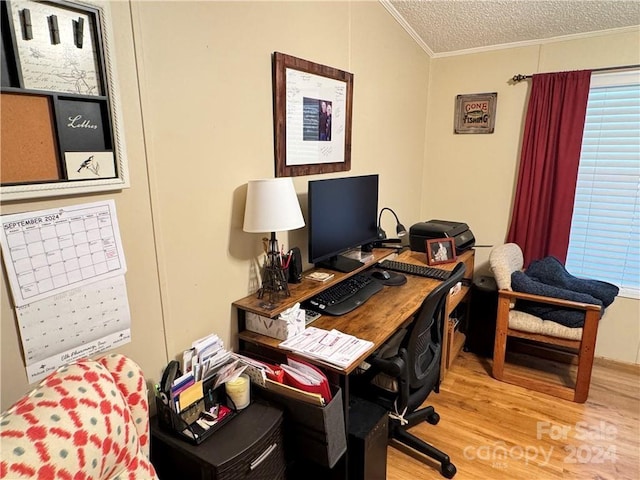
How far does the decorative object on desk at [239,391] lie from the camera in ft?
4.43

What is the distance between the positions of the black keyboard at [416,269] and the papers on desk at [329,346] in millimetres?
970

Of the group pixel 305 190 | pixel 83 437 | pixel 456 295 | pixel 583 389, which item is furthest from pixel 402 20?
pixel 83 437

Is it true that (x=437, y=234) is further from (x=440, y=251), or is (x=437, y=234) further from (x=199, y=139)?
(x=199, y=139)

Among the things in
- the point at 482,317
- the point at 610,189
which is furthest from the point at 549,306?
the point at 610,189

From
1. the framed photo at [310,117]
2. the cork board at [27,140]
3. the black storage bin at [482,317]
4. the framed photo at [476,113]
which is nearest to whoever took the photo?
the cork board at [27,140]

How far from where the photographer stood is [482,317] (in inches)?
118

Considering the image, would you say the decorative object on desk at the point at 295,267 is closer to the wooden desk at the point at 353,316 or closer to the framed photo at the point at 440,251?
the wooden desk at the point at 353,316

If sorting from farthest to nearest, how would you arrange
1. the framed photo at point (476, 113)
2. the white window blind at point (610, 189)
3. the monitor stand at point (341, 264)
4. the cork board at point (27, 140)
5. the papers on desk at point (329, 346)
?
the framed photo at point (476, 113), the white window blind at point (610, 189), the monitor stand at point (341, 264), the papers on desk at point (329, 346), the cork board at point (27, 140)

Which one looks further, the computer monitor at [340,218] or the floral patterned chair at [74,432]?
the computer monitor at [340,218]

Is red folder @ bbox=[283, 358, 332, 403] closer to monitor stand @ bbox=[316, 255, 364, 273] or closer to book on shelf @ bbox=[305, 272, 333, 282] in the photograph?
book on shelf @ bbox=[305, 272, 333, 282]

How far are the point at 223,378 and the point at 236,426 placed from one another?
175 mm

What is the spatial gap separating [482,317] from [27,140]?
2.98 m

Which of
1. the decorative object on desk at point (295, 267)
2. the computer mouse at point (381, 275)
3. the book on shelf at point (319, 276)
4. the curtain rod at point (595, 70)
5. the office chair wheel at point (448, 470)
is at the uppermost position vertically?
the curtain rod at point (595, 70)

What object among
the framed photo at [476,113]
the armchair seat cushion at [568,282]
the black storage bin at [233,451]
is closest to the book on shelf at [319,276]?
the black storage bin at [233,451]
